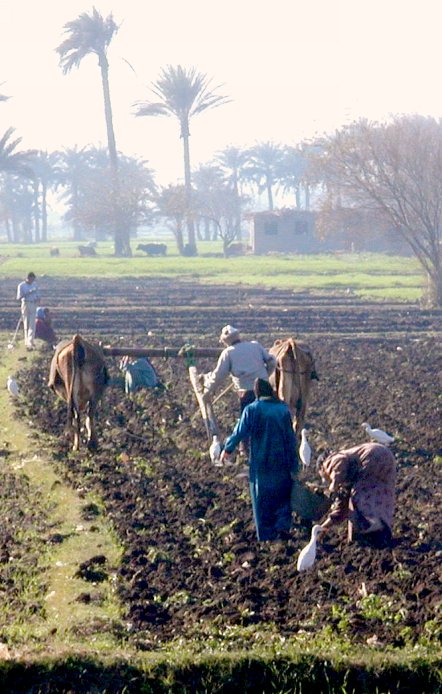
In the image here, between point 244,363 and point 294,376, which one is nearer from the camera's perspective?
point 244,363

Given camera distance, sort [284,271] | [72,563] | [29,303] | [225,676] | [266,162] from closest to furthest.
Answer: [225,676], [72,563], [29,303], [284,271], [266,162]

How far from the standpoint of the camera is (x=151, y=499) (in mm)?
12344

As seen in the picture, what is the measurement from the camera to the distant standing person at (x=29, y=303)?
78.2ft

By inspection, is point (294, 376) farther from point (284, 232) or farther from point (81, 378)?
point (284, 232)

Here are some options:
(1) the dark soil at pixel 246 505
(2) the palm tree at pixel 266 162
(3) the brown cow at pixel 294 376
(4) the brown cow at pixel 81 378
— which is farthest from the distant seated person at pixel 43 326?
(2) the palm tree at pixel 266 162

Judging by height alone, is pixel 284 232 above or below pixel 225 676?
above

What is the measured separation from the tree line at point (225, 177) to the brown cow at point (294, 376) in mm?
20872

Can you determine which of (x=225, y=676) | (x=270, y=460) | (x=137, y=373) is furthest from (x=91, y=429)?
(x=225, y=676)

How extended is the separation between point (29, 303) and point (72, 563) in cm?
1432

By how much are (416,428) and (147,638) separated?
8.17 metres

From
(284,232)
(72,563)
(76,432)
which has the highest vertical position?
(284,232)

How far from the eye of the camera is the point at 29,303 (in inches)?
948

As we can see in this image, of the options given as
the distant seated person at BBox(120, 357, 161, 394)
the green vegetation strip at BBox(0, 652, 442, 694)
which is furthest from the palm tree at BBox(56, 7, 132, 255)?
the green vegetation strip at BBox(0, 652, 442, 694)

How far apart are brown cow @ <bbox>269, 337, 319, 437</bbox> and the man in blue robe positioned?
324 centimetres
